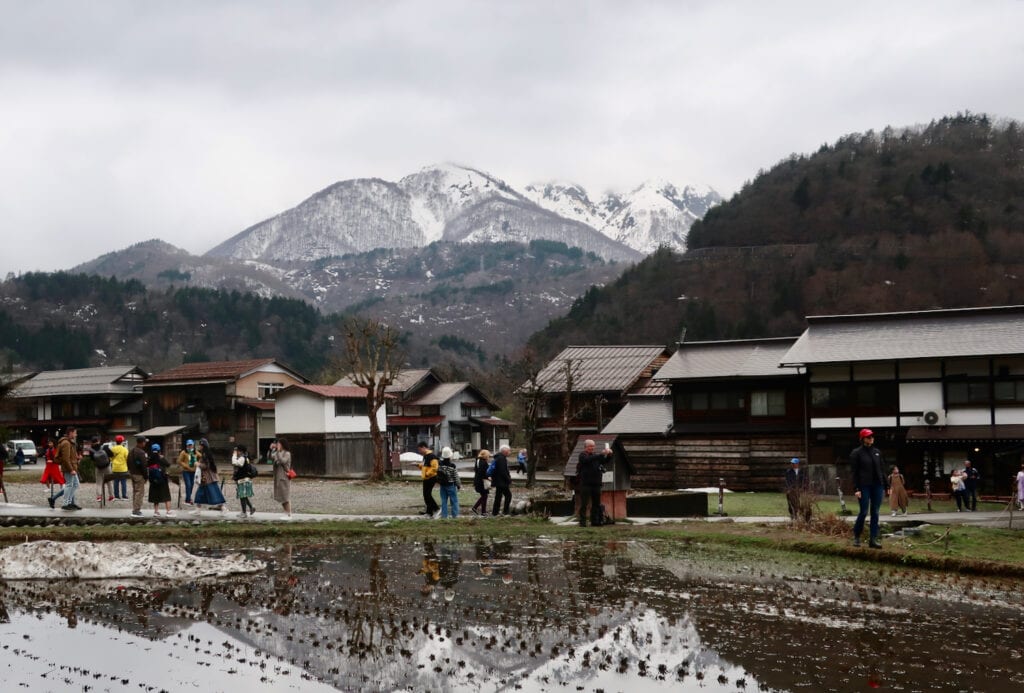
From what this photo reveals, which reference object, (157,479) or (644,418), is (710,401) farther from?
(157,479)

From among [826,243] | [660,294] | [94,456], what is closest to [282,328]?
[660,294]

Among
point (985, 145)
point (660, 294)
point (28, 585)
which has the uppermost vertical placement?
point (985, 145)

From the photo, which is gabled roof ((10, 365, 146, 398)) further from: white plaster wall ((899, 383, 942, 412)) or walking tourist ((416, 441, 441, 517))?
white plaster wall ((899, 383, 942, 412))

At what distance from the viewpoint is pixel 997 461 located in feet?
115

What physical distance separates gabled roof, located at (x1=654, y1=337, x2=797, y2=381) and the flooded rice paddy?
2451cm

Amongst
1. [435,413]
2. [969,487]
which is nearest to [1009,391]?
[969,487]

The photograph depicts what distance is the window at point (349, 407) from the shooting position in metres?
52.5

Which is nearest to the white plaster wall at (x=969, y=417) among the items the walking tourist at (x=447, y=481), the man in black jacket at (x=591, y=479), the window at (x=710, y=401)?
the window at (x=710, y=401)

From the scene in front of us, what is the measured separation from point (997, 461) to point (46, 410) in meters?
64.5

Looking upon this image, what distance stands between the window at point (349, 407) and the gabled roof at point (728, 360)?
59.4ft

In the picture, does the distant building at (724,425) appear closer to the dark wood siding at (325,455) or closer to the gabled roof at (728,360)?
the gabled roof at (728,360)

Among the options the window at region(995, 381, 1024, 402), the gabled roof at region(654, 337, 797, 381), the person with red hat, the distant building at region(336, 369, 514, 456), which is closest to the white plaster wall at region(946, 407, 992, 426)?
the window at region(995, 381, 1024, 402)

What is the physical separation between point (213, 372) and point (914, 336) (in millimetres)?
43975

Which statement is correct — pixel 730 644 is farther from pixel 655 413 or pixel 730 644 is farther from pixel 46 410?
pixel 46 410
